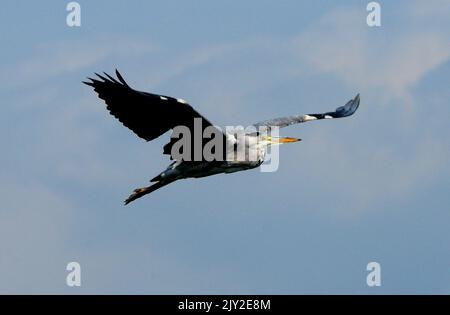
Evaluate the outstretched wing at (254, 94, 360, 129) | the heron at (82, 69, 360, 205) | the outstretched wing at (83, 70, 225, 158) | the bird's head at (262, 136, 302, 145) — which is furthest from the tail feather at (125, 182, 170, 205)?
the outstretched wing at (254, 94, 360, 129)

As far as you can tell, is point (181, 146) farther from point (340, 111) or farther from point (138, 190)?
point (340, 111)

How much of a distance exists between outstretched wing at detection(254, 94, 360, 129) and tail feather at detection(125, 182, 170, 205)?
10.9ft

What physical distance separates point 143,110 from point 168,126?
0.71m

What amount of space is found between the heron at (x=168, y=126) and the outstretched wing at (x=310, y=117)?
1.09m

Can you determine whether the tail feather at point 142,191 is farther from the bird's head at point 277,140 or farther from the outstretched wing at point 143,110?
the bird's head at point 277,140

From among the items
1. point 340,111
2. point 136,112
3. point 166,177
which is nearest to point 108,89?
point 136,112

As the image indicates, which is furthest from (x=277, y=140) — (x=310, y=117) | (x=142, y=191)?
(x=142, y=191)

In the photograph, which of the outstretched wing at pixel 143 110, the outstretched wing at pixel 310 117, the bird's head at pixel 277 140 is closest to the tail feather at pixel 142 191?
the outstretched wing at pixel 143 110

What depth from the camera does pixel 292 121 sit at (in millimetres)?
30078

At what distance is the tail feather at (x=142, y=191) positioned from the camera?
93.1 ft

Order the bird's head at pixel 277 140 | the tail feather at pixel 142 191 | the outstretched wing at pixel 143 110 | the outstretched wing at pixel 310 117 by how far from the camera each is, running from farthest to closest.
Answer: the outstretched wing at pixel 310 117
the tail feather at pixel 142 191
the bird's head at pixel 277 140
the outstretched wing at pixel 143 110

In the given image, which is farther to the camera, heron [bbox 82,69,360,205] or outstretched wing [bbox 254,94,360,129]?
outstretched wing [bbox 254,94,360,129]

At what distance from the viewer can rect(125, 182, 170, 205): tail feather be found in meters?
28.4

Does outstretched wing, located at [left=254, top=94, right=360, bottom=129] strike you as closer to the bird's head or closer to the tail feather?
the bird's head
